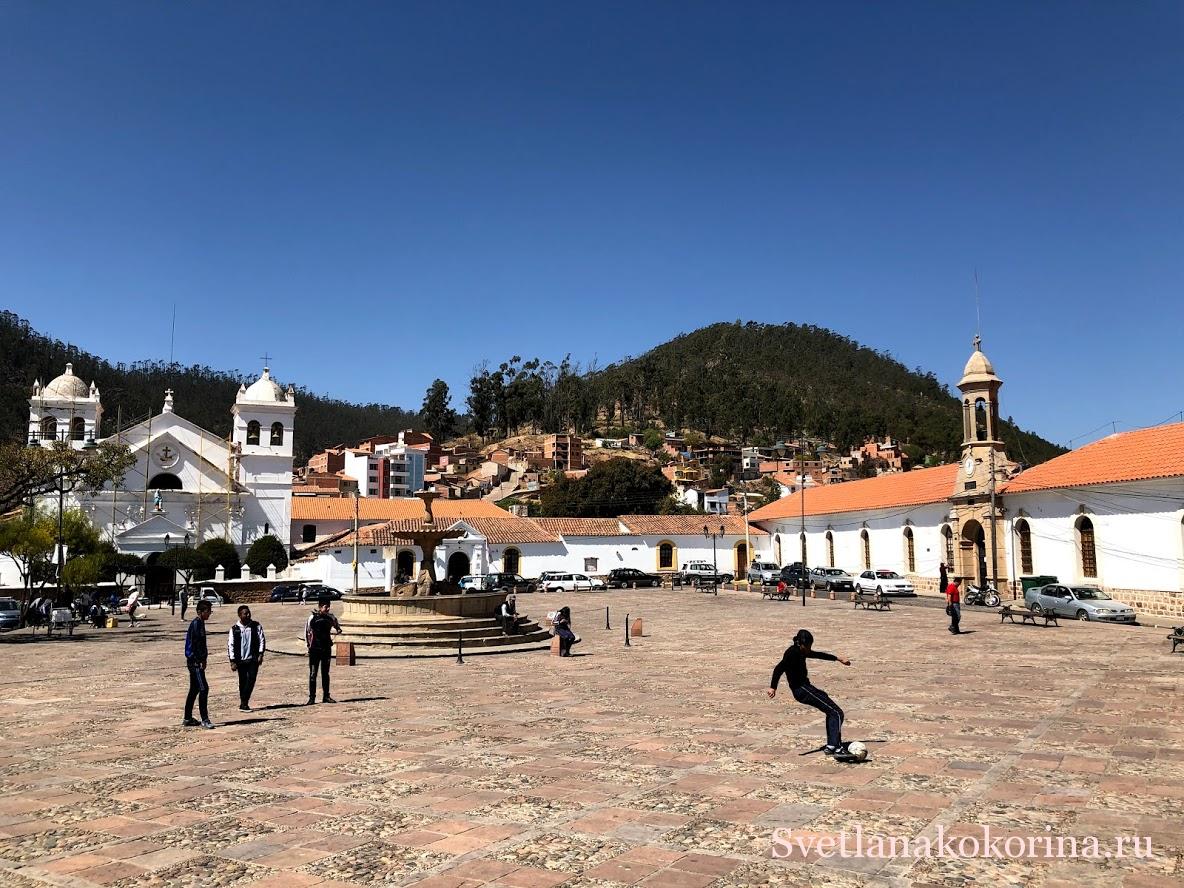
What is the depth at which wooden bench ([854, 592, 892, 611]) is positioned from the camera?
31.1 m

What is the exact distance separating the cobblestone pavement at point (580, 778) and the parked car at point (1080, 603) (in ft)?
41.2

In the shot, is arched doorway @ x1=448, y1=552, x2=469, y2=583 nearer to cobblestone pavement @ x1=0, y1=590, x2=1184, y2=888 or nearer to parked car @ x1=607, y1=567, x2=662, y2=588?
parked car @ x1=607, y1=567, x2=662, y2=588

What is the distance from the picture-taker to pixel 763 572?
49125 mm

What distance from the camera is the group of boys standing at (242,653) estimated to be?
33.3 ft

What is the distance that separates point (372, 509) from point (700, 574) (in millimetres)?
23988

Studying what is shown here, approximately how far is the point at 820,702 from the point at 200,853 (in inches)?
210

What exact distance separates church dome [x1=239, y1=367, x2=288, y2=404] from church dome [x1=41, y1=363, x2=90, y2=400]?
964cm

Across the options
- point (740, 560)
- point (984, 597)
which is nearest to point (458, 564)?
point (740, 560)

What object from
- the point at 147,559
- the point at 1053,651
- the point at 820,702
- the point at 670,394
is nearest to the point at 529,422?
the point at 670,394

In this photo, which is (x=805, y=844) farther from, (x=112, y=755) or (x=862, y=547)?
(x=862, y=547)

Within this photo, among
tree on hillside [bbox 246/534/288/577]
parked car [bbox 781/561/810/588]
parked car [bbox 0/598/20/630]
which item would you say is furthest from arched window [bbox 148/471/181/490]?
parked car [bbox 781/561/810/588]

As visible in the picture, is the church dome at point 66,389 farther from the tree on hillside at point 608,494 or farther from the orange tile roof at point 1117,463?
the orange tile roof at point 1117,463

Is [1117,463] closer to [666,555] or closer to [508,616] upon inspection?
[508,616]

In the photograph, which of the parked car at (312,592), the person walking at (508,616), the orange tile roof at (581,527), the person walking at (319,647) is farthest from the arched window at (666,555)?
the person walking at (319,647)
